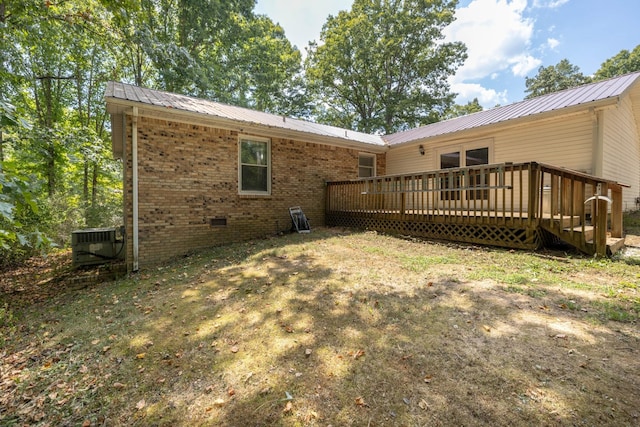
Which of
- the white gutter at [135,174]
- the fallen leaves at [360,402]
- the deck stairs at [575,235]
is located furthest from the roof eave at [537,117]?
the white gutter at [135,174]

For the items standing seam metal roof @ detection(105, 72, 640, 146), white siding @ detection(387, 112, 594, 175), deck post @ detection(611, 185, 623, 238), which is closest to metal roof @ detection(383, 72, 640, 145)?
standing seam metal roof @ detection(105, 72, 640, 146)

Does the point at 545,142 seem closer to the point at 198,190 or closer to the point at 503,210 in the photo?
the point at 503,210

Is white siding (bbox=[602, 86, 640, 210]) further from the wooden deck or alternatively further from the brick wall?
the brick wall

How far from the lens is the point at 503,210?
5789 millimetres

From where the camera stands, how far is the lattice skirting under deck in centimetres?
577

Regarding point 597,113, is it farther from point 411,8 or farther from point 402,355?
point 411,8

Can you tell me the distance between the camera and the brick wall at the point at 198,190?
671 cm

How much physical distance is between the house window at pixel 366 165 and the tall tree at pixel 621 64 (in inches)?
1127

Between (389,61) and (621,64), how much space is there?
22215 mm

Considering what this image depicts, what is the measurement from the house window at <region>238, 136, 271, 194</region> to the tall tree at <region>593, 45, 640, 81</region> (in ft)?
110

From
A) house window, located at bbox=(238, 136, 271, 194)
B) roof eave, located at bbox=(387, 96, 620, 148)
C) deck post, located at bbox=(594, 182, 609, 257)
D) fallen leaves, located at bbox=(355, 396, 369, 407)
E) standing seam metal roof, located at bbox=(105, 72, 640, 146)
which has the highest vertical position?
standing seam metal roof, located at bbox=(105, 72, 640, 146)

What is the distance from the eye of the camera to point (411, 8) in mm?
22172

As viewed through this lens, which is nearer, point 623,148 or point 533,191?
point 533,191

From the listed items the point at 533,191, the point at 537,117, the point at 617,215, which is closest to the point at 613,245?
the point at 617,215
